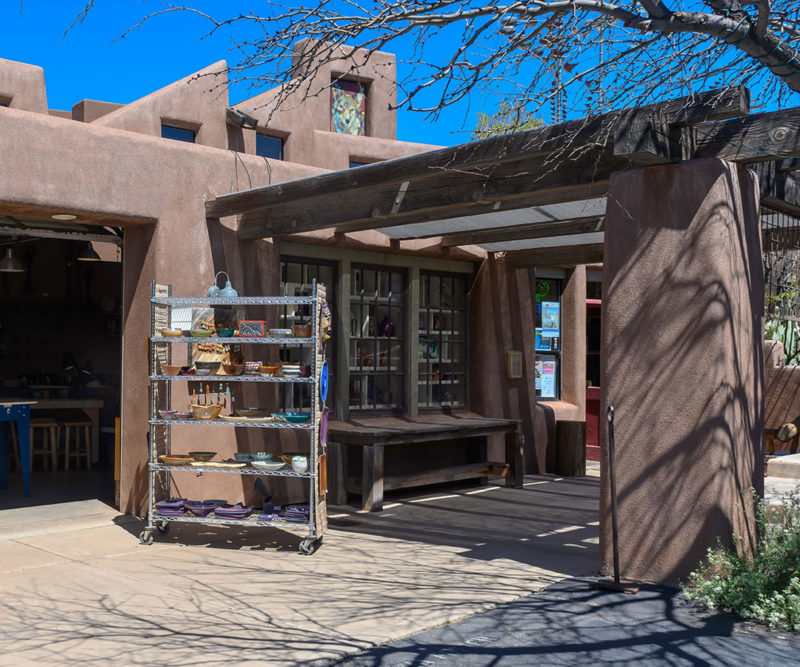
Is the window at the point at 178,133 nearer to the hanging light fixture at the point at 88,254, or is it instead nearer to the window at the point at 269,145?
the window at the point at 269,145

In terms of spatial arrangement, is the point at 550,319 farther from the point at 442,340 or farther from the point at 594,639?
the point at 594,639

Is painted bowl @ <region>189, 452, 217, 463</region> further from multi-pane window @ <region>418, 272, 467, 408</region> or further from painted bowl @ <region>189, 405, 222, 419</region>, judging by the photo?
multi-pane window @ <region>418, 272, 467, 408</region>

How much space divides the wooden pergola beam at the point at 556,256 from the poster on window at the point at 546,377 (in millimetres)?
2145

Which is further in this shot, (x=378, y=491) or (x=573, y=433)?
(x=573, y=433)

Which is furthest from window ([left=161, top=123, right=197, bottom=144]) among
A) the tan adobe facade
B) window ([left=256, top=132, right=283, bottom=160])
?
the tan adobe facade

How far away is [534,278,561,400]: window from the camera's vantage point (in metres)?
12.8

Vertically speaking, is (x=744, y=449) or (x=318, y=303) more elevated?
(x=318, y=303)

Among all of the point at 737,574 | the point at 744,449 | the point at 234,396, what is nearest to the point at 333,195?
the point at 234,396

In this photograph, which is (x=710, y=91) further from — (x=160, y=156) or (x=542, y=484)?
(x=542, y=484)

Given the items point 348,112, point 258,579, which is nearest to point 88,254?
point 348,112

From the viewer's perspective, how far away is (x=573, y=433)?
1157 centimetres

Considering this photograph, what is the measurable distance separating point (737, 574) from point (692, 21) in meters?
3.13

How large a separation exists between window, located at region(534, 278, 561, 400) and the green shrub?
7.25 m

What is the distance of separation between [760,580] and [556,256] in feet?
20.4
